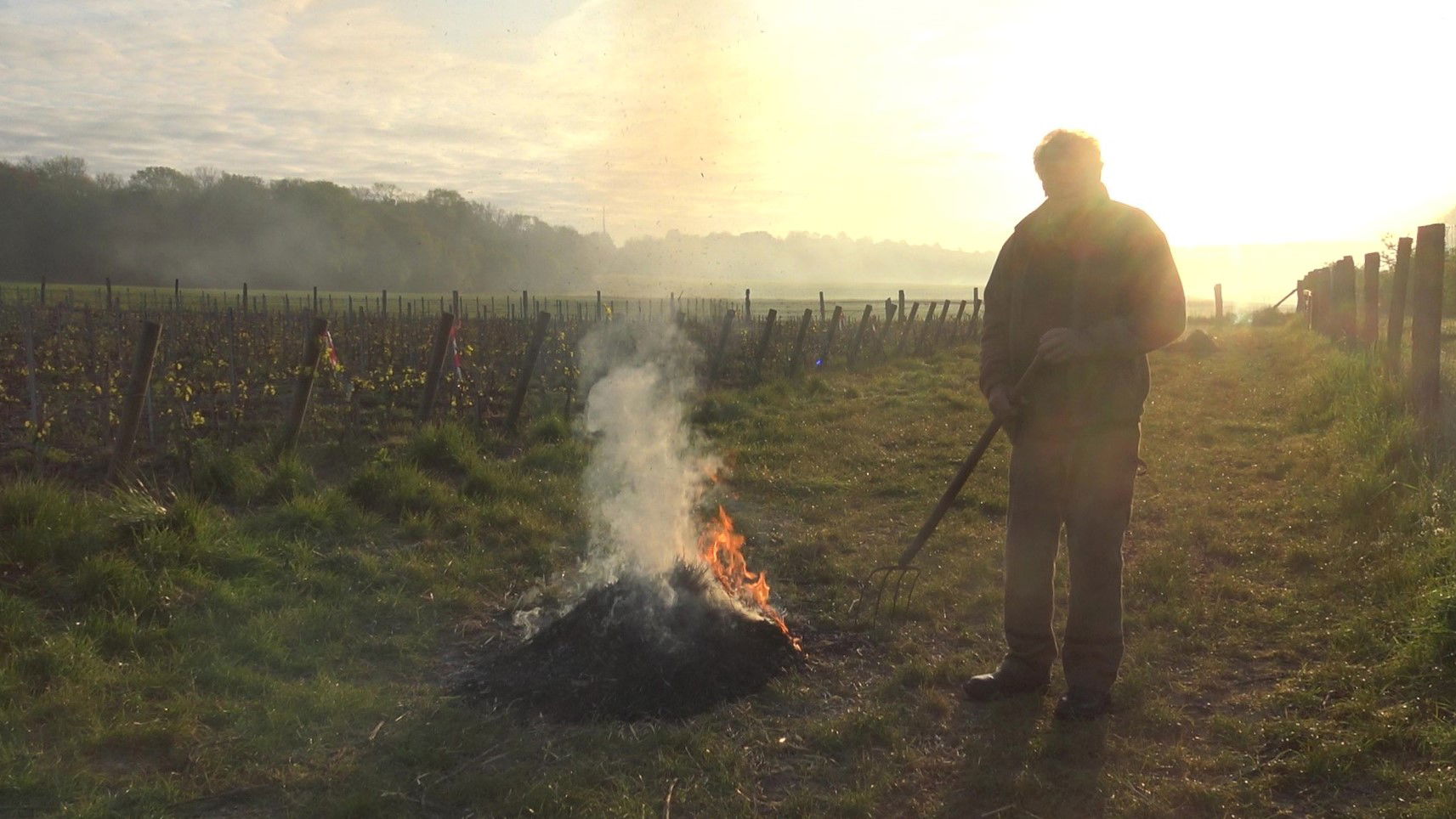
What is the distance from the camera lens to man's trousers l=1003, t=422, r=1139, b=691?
151 inches

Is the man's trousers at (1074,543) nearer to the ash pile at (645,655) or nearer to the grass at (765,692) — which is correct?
the grass at (765,692)

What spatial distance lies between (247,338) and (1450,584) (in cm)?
1830

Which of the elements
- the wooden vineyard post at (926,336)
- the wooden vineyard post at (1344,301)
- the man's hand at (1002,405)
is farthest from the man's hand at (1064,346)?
the wooden vineyard post at (926,336)

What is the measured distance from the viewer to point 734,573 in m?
5.39

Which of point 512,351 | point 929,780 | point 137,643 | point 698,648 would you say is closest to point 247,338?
point 512,351

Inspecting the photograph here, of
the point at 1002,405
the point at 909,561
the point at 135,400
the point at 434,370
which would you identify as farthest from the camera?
the point at 434,370

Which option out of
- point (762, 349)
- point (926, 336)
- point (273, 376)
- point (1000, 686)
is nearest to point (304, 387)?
point (273, 376)

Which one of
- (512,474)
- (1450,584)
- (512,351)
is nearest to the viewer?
(1450,584)

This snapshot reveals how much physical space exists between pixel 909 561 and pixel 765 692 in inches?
48.3

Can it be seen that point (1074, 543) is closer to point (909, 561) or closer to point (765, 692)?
point (909, 561)

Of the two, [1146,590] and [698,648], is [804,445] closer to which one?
[1146,590]

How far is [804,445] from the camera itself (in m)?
10.5

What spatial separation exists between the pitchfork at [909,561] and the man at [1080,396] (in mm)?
60

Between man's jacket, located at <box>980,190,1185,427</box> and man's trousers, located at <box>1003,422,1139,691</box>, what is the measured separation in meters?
0.11
